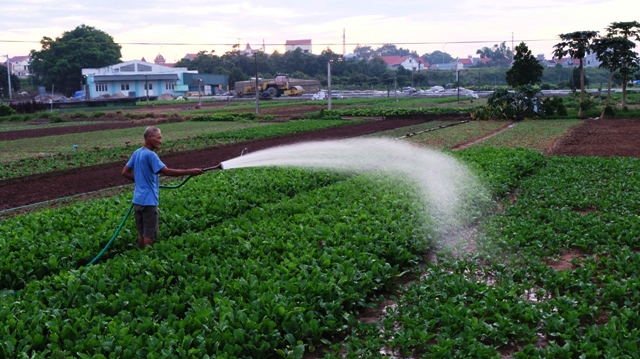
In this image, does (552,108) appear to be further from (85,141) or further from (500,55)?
(500,55)

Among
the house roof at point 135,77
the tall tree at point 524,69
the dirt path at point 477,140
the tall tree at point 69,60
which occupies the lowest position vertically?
the dirt path at point 477,140

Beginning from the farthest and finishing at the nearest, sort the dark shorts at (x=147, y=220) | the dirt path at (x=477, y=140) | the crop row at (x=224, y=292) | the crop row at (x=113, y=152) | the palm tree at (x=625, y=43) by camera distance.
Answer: the palm tree at (x=625, y=43) < the dirt path at (x=477, y=140) < the crop row at (x=113, y=152) < the dark shorts at (x=147, y=220) < the crop row at (x=224, y=292)

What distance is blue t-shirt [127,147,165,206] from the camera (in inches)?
322

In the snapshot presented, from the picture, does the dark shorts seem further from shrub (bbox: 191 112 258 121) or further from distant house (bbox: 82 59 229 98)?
distant house (bbox: 82 59 229 98)

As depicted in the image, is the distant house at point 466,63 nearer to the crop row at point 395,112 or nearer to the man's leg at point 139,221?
the crop row at point 395,112

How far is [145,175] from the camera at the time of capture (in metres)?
8.27

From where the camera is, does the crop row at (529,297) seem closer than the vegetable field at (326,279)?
No

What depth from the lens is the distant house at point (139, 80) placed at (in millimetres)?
90188

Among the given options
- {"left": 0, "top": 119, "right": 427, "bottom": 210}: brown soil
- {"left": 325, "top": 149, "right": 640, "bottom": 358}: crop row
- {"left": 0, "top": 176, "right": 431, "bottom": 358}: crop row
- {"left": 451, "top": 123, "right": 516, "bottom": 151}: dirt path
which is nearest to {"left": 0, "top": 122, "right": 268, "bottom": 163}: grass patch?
{"left": 0, "top": 119, "right": 427, "bottom": 210}: brown soil

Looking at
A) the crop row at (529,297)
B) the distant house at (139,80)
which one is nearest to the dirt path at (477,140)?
the crop row at (529,297)

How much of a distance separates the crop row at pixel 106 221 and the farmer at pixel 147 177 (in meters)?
0.65

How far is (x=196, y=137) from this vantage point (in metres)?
29.7

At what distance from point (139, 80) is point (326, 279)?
9224 centimetres

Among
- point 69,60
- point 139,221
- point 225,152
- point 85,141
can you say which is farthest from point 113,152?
point 69,60
